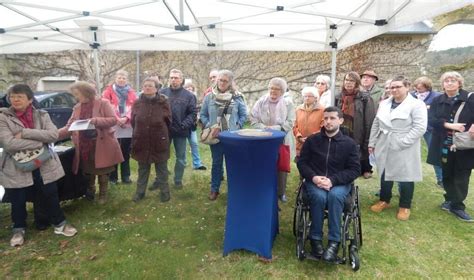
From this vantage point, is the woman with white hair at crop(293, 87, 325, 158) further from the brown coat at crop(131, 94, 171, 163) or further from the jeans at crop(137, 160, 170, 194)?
the jeans at crop(137, 160, 170, 194)

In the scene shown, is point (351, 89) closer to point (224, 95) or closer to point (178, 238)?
point (224, 95)

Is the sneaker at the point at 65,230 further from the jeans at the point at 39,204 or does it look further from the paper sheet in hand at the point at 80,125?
the paper sheet in hand at the point at 80,125

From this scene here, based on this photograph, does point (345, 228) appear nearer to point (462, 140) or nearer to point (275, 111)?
point (275, 111)

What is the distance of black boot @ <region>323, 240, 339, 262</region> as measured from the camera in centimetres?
259

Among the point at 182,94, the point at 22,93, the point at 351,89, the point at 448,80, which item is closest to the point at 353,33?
the point at 351,89

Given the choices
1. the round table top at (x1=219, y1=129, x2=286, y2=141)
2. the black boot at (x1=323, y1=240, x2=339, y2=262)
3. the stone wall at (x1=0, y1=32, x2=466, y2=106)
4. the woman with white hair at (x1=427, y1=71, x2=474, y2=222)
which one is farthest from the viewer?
the stone wall at (x1=0, y1=32, x2=466, y2=106)

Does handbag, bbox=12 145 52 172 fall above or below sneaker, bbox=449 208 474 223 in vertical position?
above

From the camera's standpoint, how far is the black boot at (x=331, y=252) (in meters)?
2.59

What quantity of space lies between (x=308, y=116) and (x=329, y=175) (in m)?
1.12

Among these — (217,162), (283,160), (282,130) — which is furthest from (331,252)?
(217,162)

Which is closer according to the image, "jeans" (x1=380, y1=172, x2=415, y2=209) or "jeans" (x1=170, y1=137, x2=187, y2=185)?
"jeans" (x1=380, y1=172, x2=415, y2=209)

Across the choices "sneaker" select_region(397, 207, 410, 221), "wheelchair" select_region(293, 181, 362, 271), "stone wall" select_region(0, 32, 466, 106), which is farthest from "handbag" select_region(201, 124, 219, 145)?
"stone wall" select_region(0, 32, 466, 106)

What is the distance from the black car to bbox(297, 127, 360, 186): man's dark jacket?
5284 millimetres

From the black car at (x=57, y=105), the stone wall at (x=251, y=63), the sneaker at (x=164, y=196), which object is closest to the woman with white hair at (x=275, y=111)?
the sneaker at (x=164, y=196)
